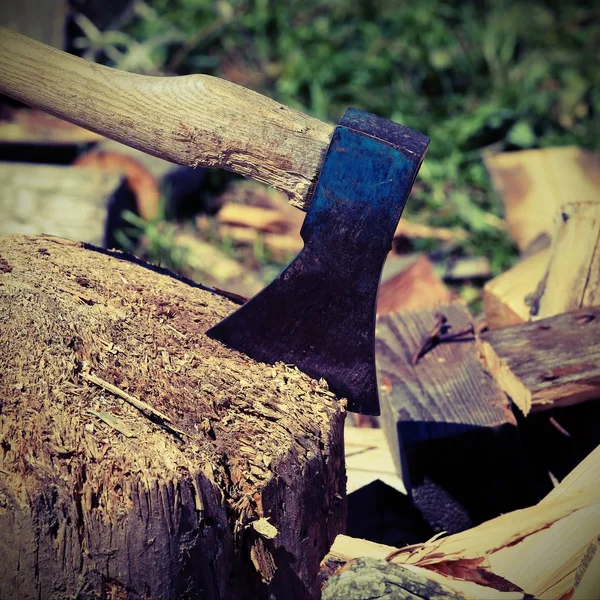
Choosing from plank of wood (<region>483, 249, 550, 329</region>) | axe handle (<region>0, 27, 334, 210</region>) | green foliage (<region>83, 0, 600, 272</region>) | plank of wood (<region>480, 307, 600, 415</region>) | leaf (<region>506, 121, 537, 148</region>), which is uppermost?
green foliage (<region>83, 0, 600, 272</region>)

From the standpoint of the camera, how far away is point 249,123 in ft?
5.30

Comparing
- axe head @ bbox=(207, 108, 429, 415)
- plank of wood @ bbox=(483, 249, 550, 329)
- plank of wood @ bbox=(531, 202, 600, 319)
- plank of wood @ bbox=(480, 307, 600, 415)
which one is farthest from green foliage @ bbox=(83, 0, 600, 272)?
axe head @ bbox=(207, 108, 429, 415)

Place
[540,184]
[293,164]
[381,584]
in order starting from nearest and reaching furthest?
[381,584] → [293,164] → [540,184]

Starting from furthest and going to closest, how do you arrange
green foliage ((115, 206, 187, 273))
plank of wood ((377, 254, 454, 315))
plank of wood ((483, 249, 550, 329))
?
green foliage ((115, 206, 187, 273)) → plank of wood ((377, 254, 454, 315)) → plank of wood ((483, 249, 550, 329))

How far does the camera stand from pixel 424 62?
495 cm

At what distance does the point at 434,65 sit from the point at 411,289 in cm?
257

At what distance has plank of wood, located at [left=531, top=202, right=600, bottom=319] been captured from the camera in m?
2.19

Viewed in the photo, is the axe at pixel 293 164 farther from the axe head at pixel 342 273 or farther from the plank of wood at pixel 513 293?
the plank of wood at pixel 513 293

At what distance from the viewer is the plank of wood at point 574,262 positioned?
86.1 inches

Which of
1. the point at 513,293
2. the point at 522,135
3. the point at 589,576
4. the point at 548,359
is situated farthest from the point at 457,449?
the point at 522,135

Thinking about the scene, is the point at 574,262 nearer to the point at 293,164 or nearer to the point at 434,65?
the point at 293,164

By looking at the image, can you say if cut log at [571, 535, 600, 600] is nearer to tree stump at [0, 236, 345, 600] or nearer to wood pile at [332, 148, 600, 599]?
wood pile at [332, 148, 600, 599]

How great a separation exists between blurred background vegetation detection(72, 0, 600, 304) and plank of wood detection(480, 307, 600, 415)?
2.03 meters

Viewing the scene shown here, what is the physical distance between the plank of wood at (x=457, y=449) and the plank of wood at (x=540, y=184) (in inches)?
63.5
